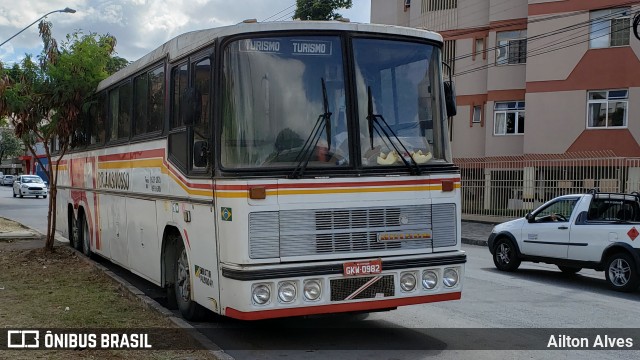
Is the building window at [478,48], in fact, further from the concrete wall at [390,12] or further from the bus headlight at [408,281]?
the bus headlight at [408,281]

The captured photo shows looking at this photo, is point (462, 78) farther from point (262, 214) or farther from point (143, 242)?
point (262, 214)

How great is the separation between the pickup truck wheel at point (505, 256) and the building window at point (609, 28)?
16.1 meters

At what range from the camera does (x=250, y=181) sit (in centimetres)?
646

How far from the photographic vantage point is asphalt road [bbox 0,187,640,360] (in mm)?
7020

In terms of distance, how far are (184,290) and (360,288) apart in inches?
98.8

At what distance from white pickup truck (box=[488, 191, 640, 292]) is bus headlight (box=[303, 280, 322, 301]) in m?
6.90

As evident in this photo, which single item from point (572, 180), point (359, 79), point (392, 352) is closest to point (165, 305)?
point (392, 352)

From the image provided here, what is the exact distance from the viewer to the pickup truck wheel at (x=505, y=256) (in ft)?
45.0

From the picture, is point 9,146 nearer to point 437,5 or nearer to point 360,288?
point 437,5

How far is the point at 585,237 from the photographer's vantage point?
1215 centimetres

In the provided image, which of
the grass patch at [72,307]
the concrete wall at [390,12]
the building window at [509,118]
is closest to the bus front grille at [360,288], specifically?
the grass patch at [72,307]

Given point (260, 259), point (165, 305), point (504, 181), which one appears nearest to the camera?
point (260, 259)

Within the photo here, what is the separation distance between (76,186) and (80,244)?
3.99 ft

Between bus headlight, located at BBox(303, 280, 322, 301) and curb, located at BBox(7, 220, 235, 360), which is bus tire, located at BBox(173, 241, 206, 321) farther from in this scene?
bus headlight, located at BBox(303, 280, 322, 301)
